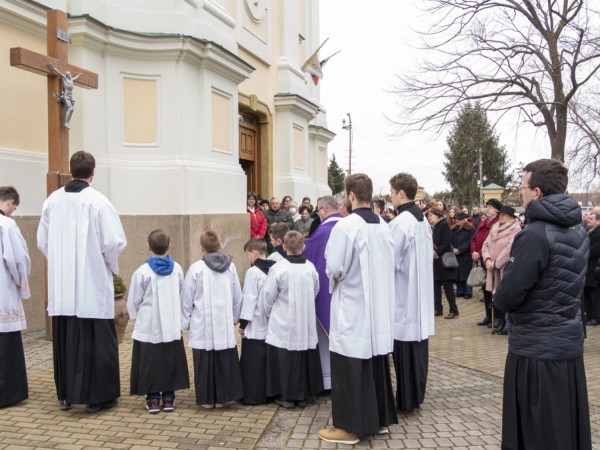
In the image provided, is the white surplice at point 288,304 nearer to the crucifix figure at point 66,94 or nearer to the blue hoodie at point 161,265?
the blue hoodie at point 161,265

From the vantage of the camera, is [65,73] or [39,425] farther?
[65,73]

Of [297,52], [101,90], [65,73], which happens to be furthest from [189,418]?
[297,52]

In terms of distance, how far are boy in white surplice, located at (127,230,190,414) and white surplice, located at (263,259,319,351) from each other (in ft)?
2.58

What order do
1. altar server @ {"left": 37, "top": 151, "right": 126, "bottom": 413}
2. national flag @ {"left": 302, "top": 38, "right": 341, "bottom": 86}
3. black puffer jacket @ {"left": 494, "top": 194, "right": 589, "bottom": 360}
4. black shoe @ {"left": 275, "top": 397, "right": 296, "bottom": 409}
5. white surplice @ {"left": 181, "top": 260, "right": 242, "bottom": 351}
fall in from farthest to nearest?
national flag @ {"left": 302, "top": 38, "right": 341, "bottom": 86} → black shoe @ {"left": 275, "top": 397, "right": 296, "bottom": 409} → white surplice @ {"left": 181, "top": 260, "right": 242, "bottom": 351} → altar server @ {"left": 37, "top": 151, "right": 126, "bottom": 413} → black puffer jacket @ {"left": 494, "top": 194, "right": 589, "bottom": 360}

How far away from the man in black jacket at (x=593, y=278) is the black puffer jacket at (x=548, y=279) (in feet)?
19.5

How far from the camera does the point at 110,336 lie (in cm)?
493

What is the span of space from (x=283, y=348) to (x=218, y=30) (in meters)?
6.95

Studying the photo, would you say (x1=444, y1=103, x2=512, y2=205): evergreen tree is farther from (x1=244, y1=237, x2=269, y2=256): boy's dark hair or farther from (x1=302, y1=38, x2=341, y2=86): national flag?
(x1=244, y1=237, x2=269, y2=256): boy's dark hair

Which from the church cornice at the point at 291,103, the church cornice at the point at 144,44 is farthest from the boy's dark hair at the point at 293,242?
the church cornice at the point at 291,103

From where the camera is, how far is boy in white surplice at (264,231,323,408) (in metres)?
5.00

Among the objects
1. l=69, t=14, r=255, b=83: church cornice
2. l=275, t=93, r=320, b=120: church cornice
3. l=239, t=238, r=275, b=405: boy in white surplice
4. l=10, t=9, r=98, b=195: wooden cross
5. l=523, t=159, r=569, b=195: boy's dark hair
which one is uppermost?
l=275, t=93, r=320, b=120: church cornice

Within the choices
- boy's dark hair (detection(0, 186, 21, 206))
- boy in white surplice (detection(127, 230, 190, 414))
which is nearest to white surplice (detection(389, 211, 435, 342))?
boy in white surplice (detection(127, 230, 190, 414))

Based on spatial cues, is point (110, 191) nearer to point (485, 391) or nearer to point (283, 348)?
point (283, 348)

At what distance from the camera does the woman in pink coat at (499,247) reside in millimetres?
8031
